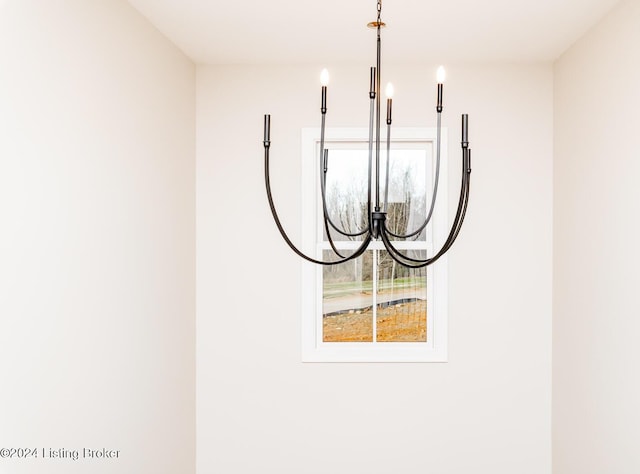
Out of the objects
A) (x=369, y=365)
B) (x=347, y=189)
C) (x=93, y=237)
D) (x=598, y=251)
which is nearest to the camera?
(x=93, y=237)

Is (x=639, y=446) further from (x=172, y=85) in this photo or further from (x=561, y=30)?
(x=172, y=85)

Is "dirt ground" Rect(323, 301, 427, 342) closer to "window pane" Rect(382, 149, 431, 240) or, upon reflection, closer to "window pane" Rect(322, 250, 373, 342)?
"window pane" Rect(322, 250, 373, 342)

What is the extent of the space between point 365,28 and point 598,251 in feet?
4.88

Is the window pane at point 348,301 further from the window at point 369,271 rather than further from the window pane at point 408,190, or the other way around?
the window pane at point 408,190

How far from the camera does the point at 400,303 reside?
346cm

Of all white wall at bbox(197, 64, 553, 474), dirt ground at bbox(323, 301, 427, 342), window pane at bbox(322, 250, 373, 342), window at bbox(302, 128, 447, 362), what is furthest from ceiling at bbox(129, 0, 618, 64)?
dirt ground at bbox(323, 301, 427, 342)

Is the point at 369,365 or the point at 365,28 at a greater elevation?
the point at 365,28

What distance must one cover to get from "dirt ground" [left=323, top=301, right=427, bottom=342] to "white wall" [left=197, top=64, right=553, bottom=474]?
0.60 feet

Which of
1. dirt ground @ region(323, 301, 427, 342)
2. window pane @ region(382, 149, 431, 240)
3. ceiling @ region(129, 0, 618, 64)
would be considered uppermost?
ceiling @ region(129, 0, 618, 64)

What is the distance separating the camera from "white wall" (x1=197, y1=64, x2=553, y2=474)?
10.8ft

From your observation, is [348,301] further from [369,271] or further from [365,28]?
[365,28]

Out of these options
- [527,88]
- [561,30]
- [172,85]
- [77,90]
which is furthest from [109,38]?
[527,88]

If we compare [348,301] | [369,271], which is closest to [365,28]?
[369,271]

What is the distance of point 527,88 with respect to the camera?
3.29m
